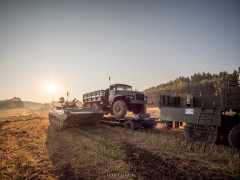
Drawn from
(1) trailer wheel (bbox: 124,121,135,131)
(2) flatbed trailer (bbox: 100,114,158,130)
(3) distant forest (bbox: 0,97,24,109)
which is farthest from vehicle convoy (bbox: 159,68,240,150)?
(3) distant forest (bbox: 0,97,24,109)

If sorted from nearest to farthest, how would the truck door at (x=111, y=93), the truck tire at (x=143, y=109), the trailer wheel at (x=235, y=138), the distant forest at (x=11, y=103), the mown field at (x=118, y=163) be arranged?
the mown field at (x=118, y=163), the trailer wheel at (x=235, y=138), the truck tire at (x=143, y=109), the truck door at (x=111, y=93), the distant forest at (x=11, y=103)

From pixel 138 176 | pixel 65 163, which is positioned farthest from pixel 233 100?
pixel 65 163

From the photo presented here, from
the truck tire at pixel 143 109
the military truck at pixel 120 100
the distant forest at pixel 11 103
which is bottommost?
the distant forest at pixel 11 103

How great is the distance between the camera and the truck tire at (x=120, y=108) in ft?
28.1

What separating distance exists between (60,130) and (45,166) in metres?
4.91

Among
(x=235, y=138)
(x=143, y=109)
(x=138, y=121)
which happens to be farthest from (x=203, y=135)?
(x=143, y=109)

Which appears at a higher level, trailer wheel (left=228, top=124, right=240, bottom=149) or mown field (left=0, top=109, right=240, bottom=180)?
trailer wheel (left=228, top=124, right=240, bottom=149)

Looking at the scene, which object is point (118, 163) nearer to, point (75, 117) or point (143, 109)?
point (75, 117)

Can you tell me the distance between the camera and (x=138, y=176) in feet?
9.71

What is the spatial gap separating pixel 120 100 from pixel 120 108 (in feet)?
1.74

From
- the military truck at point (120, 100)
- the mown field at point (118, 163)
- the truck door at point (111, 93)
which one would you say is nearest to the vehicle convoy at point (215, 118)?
the mown field at point (118, 163)

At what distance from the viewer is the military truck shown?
343 inches

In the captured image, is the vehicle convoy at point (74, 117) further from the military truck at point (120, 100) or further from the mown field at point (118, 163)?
the mown field at point (118, 163)

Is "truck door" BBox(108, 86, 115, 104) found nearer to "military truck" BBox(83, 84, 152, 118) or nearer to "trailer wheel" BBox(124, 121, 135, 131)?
"military truck" BBox(83, 84, 152, 118)
